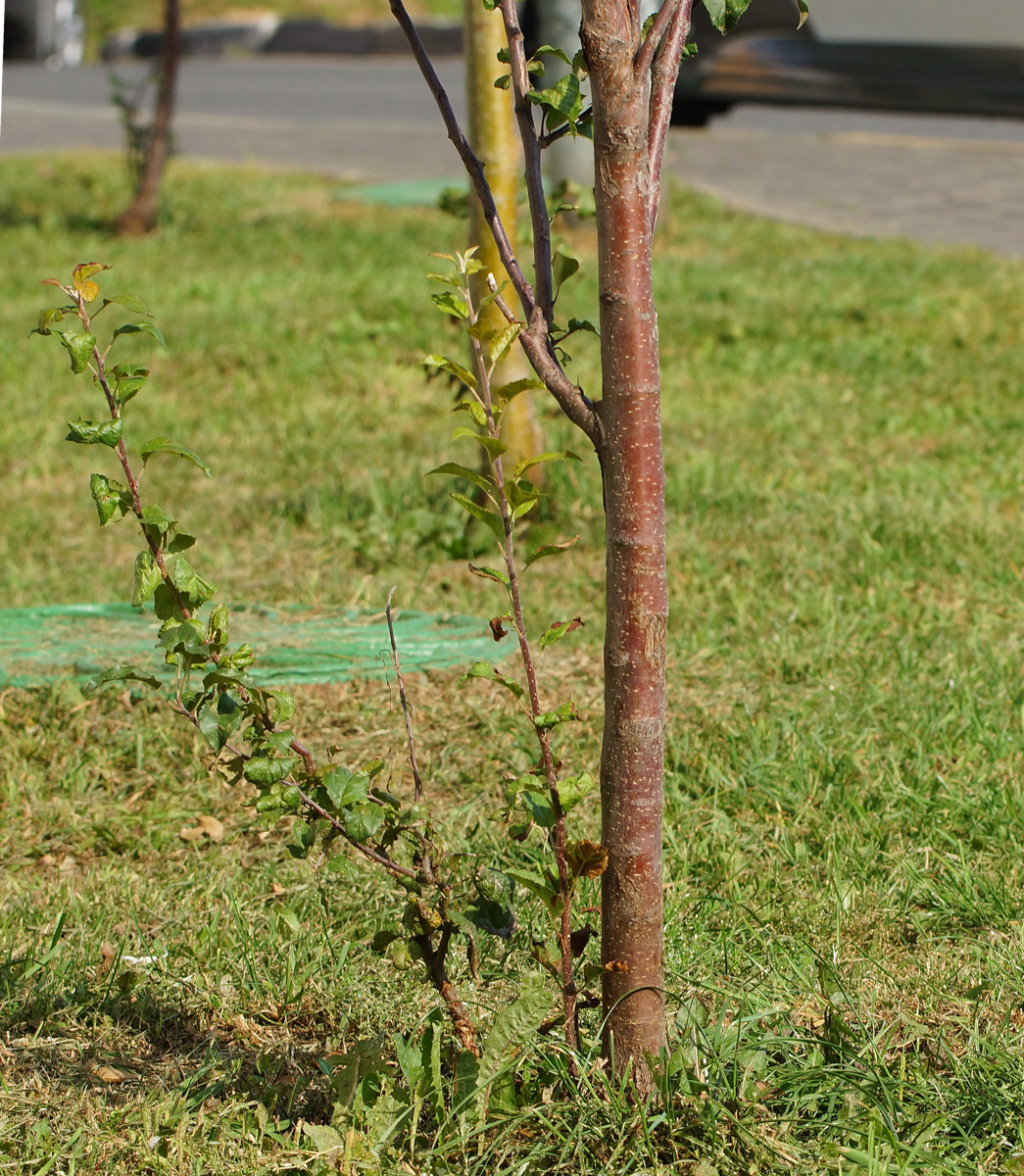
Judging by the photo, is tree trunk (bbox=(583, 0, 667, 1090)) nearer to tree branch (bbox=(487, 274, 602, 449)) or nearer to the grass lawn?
tree branch (bbox=(487, 274, 602, 449))

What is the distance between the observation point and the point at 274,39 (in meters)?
22.7

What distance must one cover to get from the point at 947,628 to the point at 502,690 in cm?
102

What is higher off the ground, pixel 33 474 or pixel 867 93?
pixel 867 93

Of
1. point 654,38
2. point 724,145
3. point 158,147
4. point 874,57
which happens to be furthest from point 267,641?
point 724,145

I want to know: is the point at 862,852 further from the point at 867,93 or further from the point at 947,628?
the point at 867,93

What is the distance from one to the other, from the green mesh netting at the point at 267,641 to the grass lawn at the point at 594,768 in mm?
81

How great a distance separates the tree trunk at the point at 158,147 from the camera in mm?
7582

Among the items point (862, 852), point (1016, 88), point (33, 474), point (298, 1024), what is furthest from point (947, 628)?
point (1016, 88)

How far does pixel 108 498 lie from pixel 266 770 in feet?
1.12

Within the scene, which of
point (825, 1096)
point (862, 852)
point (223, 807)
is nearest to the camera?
point (825, 1096)

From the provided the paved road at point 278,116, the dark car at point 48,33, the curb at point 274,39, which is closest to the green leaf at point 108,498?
the paved road at point 278,116

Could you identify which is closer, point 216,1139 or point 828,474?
point 216,1139

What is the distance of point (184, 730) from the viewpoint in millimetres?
2848

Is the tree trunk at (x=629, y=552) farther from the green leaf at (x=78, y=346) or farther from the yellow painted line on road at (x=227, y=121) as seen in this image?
the yellow painted line on road at (x=227, y=121)
